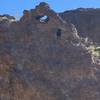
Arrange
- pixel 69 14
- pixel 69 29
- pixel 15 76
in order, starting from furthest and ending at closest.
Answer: pixel 69 14
pixel 69 29
pixel 15 76

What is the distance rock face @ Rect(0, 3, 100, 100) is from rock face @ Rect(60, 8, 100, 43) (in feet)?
70.5

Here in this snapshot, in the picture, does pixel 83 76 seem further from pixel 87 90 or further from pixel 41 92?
pixel 41 92

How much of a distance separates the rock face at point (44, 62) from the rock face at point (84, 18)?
846 inches

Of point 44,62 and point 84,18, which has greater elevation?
point 84,18

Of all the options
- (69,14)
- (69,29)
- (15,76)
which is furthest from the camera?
(69,14)

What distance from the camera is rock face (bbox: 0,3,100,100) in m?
31.2

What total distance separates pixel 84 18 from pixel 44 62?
84.2ft

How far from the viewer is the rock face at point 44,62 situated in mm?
31156

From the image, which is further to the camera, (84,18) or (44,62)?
(84,18)

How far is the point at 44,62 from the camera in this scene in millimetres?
32188

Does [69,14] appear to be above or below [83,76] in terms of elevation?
above

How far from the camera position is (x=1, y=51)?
104ft

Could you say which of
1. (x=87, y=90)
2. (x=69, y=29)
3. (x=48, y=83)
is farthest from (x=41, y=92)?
(x=69, y=29)

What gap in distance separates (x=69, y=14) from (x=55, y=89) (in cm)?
2653
